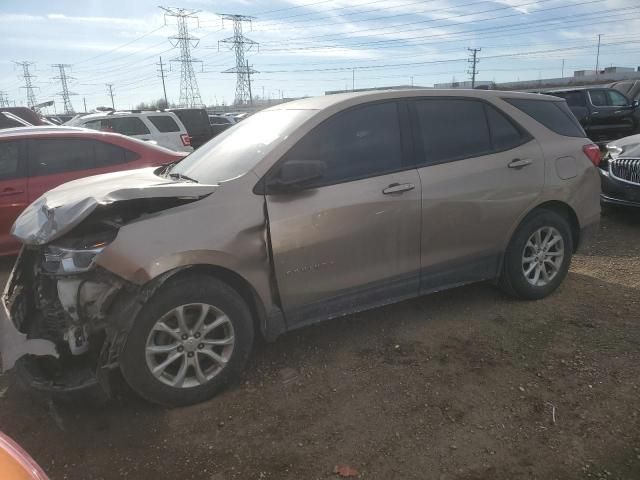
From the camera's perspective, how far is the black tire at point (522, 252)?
414 cm

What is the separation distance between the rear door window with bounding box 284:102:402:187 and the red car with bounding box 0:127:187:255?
3.59m

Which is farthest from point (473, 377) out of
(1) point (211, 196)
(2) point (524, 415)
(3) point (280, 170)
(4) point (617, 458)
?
(1) point (211, 196)

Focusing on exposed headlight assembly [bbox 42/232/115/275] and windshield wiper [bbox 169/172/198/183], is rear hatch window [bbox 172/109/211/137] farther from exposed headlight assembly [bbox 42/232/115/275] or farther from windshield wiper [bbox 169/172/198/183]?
exposed headlight assembly [bbox 42/232/115/275]

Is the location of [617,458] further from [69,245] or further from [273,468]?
[69,245]

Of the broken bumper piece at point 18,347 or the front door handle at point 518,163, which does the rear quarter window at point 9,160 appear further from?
the front door handle at point 518,163

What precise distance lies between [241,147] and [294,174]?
0.65 m

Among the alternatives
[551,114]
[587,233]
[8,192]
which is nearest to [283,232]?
[551,114]

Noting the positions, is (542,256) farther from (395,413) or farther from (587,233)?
(395,413)

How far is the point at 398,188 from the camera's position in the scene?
348 centimetres

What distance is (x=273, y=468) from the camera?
2.52 meters

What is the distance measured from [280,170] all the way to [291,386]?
53.2 inches

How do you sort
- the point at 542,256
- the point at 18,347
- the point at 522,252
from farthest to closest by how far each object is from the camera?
1. the point at 542,256
2. the point at 522,252
3. the point at 18,347

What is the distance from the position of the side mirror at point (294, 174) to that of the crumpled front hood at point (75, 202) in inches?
14.8

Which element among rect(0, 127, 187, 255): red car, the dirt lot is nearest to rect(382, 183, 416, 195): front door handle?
the dirt lot
